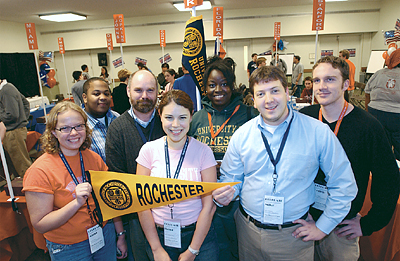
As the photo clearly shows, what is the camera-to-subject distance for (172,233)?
146cm

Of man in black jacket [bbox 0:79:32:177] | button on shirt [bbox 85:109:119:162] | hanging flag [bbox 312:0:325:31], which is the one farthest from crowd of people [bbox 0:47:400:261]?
man in black jacket [bbox 0:79:32:177]

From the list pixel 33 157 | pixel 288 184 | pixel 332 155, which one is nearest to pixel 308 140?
pixel 332 155

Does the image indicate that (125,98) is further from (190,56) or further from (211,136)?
(211,136)

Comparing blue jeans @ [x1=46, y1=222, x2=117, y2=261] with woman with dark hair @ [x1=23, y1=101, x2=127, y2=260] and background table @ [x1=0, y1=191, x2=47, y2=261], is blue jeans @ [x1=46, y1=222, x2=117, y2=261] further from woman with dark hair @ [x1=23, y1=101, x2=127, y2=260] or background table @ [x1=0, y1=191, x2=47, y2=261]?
background table @ [x1=0, y1=191, x2=47, y2=261]

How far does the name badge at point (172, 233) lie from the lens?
1.45 m

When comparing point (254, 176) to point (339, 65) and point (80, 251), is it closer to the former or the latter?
point (339, 65)

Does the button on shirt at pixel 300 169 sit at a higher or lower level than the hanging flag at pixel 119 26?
lower

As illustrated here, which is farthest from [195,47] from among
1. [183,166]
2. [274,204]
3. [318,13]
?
[318,13]

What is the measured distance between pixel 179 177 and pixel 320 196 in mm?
916

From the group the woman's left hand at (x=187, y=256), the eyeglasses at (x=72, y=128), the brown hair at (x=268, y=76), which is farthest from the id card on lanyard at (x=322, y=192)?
the eyeglasses at (x=72, y=128)

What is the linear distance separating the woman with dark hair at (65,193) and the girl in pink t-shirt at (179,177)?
14.5 inches

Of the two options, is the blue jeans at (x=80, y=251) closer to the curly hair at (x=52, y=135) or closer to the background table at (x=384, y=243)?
the curly hair at (x=52, y=135)

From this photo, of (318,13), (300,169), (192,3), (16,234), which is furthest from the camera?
(318,13)

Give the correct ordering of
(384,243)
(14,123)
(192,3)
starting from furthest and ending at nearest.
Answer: (14,123) → (192,3) → (384,243)
